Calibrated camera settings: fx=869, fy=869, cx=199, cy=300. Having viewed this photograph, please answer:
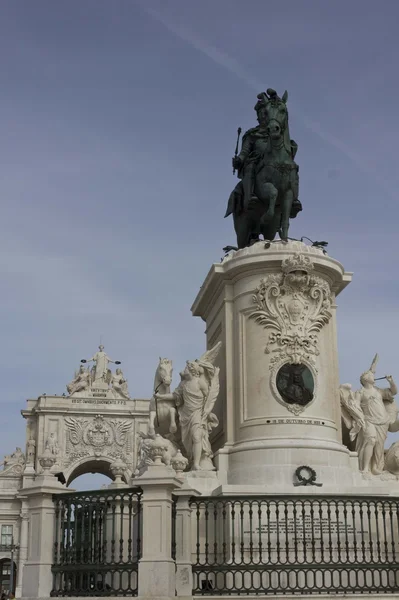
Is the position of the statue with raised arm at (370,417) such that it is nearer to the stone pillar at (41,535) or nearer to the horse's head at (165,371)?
the horse's head at (165,371)

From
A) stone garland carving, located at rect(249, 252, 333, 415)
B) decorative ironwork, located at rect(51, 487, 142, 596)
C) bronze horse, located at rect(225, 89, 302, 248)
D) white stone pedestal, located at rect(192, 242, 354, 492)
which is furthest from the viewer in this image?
bronze horse, located at rect(225, 89, 302, 248)

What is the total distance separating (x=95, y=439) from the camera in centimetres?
7138

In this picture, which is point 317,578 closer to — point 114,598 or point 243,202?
point 114,598

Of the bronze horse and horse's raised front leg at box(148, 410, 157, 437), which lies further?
the bronze horse

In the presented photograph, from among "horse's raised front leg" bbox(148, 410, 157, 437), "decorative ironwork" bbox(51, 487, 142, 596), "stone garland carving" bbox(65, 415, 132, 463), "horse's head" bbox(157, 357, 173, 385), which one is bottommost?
"decorative ironwork" bbox(51, 487, 142, 596)

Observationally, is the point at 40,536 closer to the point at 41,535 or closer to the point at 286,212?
the point at 41,535

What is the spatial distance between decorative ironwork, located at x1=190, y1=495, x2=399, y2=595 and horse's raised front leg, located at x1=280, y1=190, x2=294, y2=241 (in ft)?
19.9

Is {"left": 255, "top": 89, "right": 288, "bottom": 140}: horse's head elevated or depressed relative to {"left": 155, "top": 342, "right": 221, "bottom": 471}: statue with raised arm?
elevated

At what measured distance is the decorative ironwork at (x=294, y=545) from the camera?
1419cm

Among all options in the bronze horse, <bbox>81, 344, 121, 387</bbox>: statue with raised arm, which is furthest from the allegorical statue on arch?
the bronze horse

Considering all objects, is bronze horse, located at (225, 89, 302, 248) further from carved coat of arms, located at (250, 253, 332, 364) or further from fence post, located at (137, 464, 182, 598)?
fence post, located at (137, 464, 182, 598)

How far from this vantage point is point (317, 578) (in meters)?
14.6

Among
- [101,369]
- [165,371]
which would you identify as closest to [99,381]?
[101,369]

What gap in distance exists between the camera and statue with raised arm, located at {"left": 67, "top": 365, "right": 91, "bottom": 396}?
2881 inches
